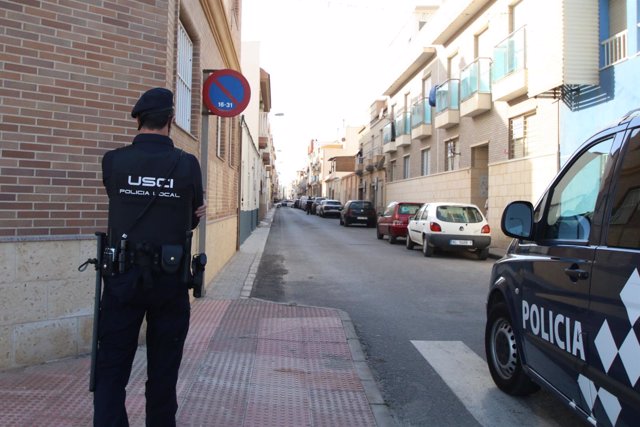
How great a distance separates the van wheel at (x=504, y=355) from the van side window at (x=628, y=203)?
144 cm

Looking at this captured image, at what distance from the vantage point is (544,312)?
323 cm

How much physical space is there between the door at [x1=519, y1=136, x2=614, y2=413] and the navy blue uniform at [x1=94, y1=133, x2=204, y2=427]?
209 centimetres

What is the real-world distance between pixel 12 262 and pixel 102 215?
2.65ft

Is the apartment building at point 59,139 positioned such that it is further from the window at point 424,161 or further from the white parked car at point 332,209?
the white parked car at point 332,209

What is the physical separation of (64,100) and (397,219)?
14798 millimetres

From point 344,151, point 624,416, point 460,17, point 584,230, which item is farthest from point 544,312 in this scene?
point 344,151

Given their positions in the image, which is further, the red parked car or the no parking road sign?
the red parked car

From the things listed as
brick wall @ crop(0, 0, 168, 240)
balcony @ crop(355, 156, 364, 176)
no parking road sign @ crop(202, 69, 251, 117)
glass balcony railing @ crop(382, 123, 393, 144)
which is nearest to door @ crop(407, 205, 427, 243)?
no parking road sign @ crop(202, 69, 251, 117)

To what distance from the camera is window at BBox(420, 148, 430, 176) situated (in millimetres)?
Result: 26025

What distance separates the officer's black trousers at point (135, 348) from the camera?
8.47 feet

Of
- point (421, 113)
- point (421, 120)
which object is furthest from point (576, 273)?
point (421, 113)

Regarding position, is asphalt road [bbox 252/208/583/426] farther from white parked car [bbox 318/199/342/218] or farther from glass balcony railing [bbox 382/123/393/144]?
white parked car [bbox 318/199/342/218]

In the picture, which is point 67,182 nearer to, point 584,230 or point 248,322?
point 248,322

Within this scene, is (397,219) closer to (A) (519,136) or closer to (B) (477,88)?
(A) (519,136)
